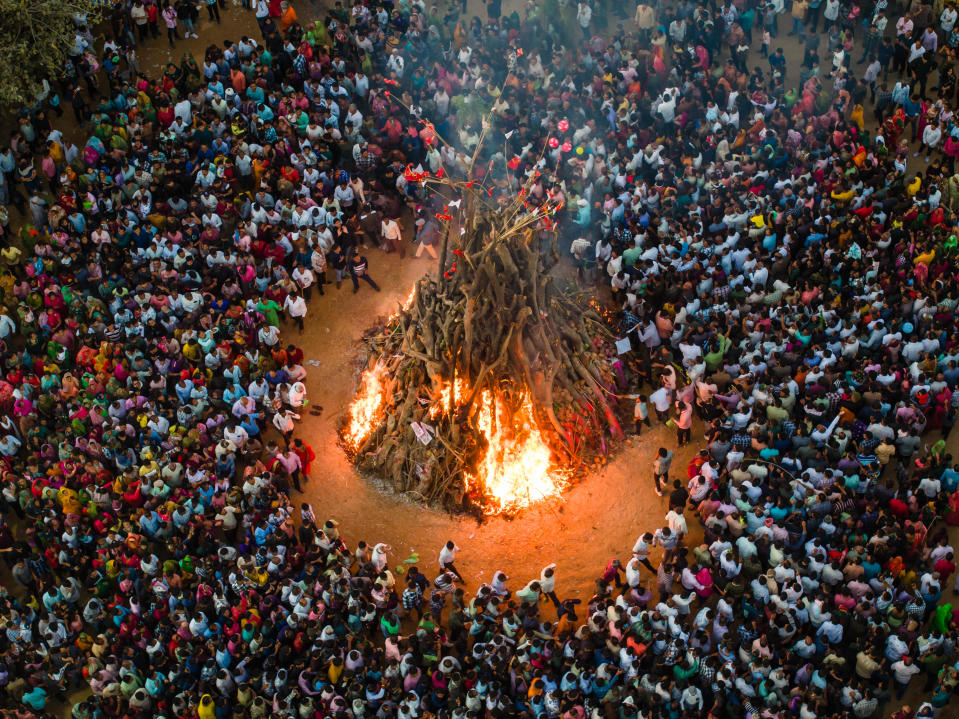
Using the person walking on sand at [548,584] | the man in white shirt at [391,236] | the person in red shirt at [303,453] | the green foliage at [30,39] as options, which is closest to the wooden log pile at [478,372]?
the person in red shirt at [303,453]

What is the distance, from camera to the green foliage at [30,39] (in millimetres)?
29109

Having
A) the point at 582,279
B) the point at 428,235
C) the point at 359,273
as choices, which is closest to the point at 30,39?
the point at 359,273

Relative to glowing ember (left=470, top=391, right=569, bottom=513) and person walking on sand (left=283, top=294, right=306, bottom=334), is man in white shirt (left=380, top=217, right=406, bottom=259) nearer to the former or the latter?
person walking on sand (left=283, top=294, right=306, bottom=334)

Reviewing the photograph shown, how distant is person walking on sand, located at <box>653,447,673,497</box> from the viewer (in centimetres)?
2427

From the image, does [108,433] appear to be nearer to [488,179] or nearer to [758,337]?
[488,179]

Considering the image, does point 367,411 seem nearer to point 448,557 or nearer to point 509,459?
Result: point 509,459

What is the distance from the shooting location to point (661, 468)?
2444cm

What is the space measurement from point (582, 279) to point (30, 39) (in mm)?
14389

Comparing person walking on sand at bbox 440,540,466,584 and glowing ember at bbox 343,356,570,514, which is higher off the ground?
glowing ember at bbox 343,356,570,514

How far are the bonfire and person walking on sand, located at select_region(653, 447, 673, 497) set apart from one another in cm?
132

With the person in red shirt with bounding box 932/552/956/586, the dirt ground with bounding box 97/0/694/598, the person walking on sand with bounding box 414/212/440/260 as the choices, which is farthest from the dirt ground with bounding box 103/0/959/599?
the person in red shirt with bounding box 932/552/956/586

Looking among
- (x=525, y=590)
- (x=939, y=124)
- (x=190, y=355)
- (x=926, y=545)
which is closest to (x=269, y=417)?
(x=190, y=355)

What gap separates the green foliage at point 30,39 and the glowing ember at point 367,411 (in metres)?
11.1

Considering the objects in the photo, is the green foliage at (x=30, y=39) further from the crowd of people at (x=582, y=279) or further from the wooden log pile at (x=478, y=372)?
the wooden log pile at (x=478, y=372)
